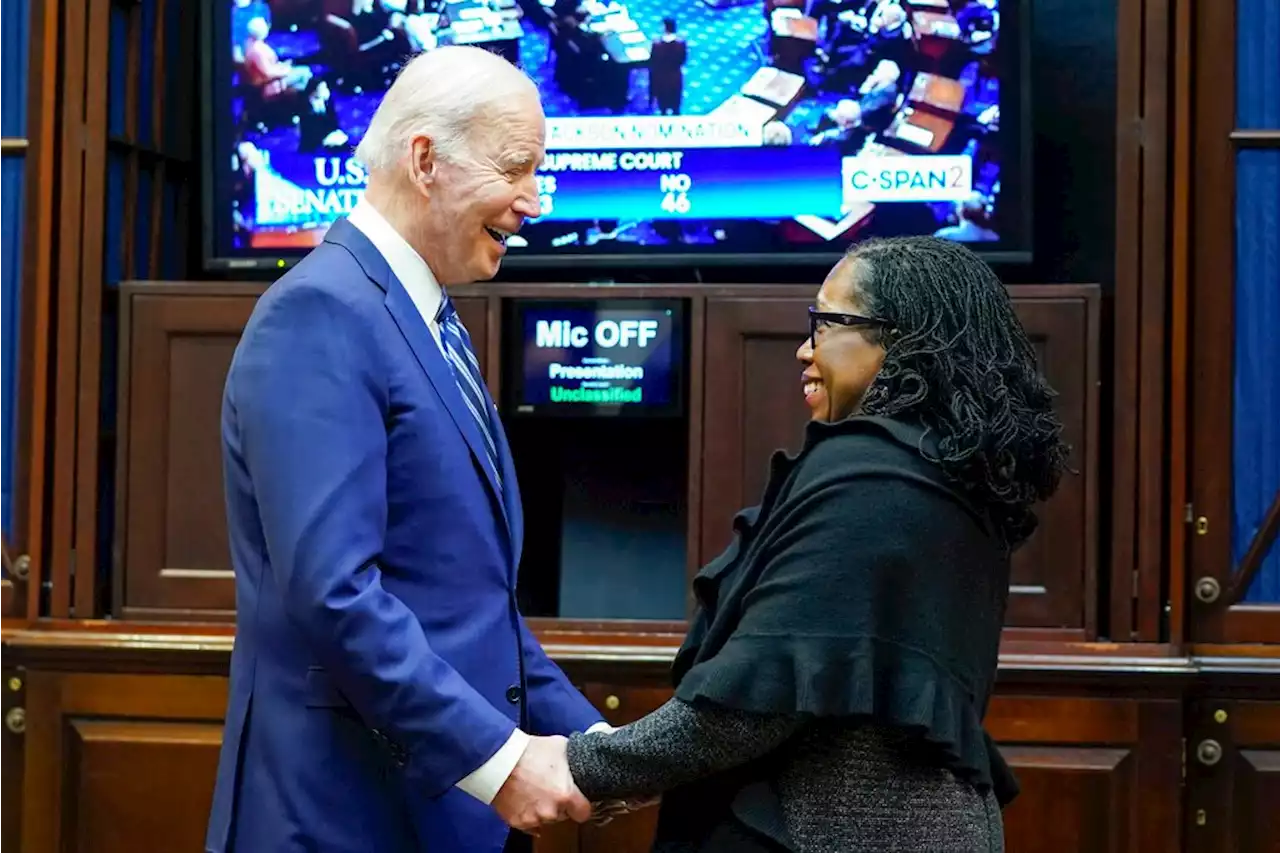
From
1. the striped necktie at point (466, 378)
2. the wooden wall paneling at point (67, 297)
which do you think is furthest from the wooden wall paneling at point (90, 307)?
the striped necktie at point (466, 378)

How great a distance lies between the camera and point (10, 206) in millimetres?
3217

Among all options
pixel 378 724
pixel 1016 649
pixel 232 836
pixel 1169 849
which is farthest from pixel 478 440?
pixel 1169 849

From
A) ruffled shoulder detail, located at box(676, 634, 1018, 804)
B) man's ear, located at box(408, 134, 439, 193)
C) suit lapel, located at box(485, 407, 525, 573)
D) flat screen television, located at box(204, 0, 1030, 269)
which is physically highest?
flat screen television, located at box(204, 0, 1030, 269)

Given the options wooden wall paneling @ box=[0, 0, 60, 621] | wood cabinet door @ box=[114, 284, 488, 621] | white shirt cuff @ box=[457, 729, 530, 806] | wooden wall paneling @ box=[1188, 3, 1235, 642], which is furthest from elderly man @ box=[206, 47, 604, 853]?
wooden wall paneling @ box=[1188, 3, 1235, 642]

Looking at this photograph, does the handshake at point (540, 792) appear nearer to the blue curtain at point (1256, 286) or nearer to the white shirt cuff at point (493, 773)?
the white shirt cuff at point (493, 773)

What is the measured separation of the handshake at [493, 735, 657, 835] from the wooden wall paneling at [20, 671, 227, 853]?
1.51 metres

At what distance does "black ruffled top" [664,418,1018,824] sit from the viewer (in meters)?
1.64

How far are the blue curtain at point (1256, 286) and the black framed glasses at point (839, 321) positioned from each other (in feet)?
4.95

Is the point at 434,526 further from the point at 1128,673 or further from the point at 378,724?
the point at 1128,673

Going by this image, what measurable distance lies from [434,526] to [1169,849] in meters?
1.84

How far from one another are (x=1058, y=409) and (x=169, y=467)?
173cm

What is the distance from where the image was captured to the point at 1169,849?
118 inches

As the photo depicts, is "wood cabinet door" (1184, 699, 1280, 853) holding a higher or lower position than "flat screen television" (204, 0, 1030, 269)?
lower

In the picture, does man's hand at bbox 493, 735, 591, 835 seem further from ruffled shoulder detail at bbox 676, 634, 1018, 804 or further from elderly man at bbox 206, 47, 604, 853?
ruffled shoulder detail at bbox 676, 634, 1018, 804
